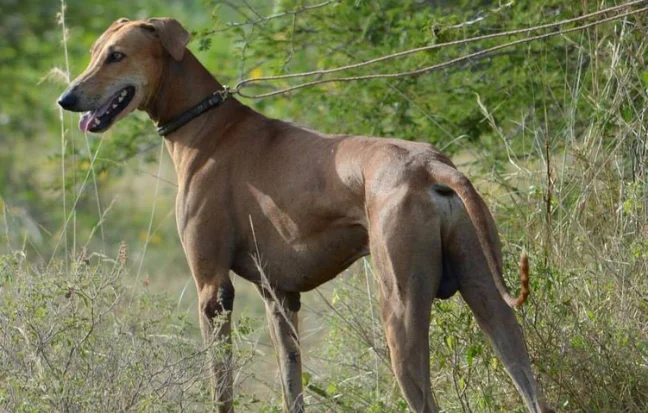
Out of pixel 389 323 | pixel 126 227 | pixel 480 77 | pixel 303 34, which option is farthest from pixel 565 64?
pixel 126 227

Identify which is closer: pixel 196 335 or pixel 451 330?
pixel 451 330

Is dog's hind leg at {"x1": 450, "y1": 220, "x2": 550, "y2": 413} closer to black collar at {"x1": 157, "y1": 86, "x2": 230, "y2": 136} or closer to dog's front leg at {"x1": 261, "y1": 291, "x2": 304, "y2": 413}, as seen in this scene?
dog's front leg at {"x1": 261, "y1": 291, "x2": 304, "y2": 413}

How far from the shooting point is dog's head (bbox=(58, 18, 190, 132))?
6387 millimetres

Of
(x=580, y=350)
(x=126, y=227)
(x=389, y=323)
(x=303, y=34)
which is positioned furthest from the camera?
A: (x=126, y=227)

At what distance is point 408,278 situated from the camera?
513 centimetres

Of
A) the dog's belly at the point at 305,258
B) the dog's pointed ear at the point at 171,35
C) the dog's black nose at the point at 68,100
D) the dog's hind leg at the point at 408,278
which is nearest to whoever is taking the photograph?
the dog's hind leg at the point at 408,278

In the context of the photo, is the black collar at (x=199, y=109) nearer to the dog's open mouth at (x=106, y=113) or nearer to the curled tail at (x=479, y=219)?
the dog's open mouth at (x=106, y=113)

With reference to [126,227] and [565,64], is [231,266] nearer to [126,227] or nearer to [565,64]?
[565,64]

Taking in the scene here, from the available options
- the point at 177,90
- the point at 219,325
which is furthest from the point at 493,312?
the point at 177,90

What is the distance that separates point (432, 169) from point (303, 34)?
3400 millimetres

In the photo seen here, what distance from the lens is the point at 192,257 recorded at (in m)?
6.22

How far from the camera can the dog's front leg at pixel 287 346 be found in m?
6.37

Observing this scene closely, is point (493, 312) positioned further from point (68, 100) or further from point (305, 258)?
point (68, 100)

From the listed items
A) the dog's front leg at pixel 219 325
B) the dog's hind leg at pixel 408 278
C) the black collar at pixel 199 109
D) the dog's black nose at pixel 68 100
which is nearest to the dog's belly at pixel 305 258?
the dog's front leg at pixel 219 325
